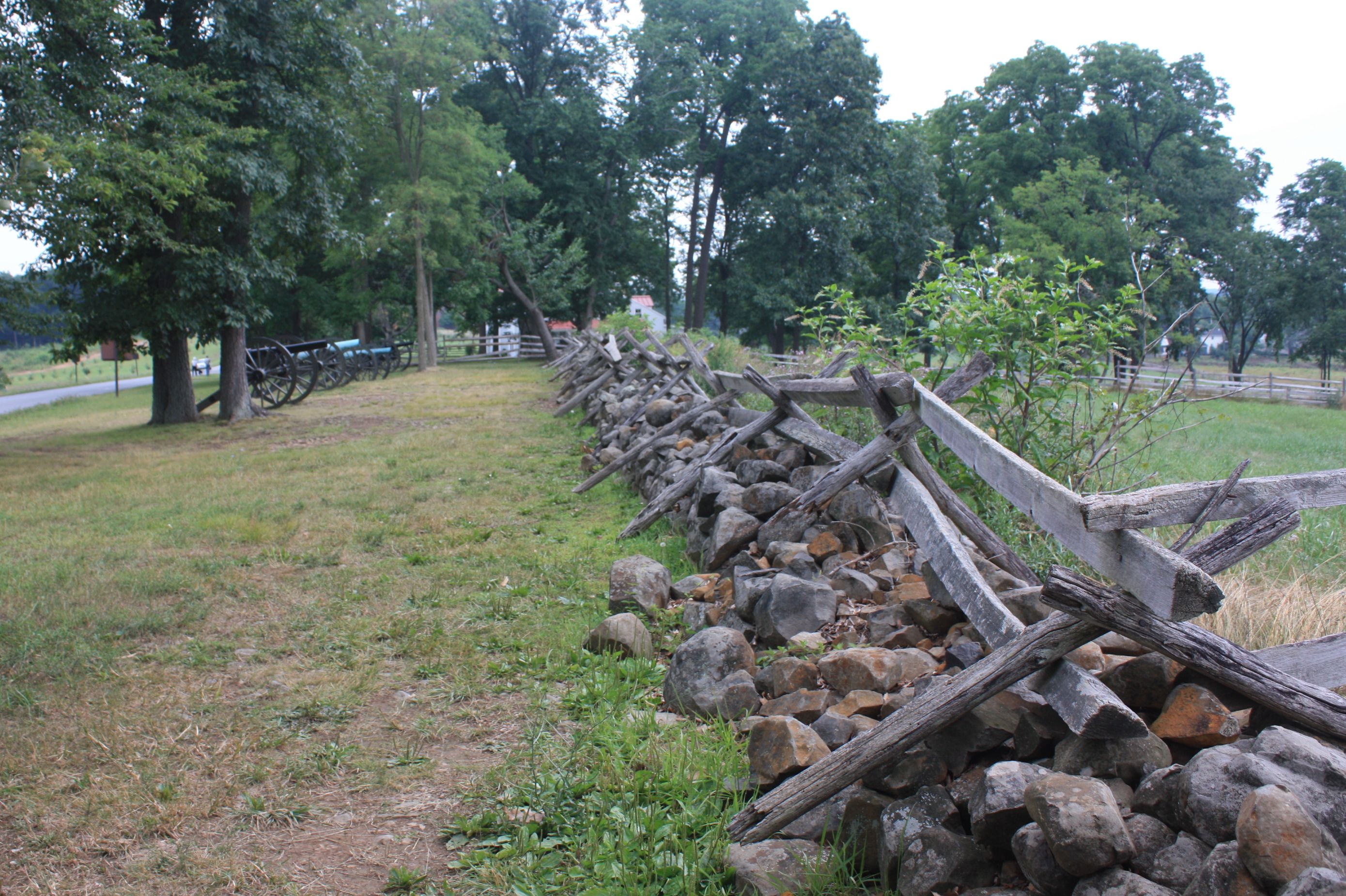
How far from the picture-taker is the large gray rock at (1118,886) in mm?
1856

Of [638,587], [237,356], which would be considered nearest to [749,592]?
[638,587]

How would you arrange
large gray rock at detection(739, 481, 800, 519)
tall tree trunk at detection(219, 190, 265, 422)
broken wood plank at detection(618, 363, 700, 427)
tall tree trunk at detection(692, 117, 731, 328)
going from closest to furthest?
Result: large gray rock at detection(739, 481, 800, 519)
broken wood plank at detection(618, 363, 700, 427)
tall tree trunk at detection(219, 190, 265, 422)
tall tree trunk at detection(692, 117, 731, 328)

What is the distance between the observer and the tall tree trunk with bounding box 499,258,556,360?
31.5 meters

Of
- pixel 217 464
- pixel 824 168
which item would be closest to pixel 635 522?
pixel 217 464

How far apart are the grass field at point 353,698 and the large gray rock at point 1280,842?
1028 millimetres

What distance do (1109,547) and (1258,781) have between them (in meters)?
0.60

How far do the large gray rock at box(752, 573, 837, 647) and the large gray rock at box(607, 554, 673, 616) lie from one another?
89 cm

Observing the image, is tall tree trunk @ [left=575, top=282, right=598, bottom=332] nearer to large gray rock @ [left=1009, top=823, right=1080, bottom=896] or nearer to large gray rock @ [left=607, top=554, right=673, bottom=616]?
large gray rock @ [left=607, top=554, right=673, bottom=616]

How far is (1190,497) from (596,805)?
2043 millimetres

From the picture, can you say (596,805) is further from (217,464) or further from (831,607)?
(217,464)

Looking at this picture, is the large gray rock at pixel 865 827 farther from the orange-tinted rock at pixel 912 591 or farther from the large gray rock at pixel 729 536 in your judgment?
the large gray rock at pixel 729 536

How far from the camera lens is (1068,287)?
4809 millimetres

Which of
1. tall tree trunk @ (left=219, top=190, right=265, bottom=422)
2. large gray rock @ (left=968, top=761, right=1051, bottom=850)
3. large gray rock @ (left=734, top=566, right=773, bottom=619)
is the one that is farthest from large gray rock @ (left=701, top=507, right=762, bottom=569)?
tall tree trunk @ (left=219, top=190, right=265, bottom=422)

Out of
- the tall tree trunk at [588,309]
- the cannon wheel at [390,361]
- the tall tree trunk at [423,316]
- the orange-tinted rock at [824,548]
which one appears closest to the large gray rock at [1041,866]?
A: the orange-tinted rock at [824,548]
